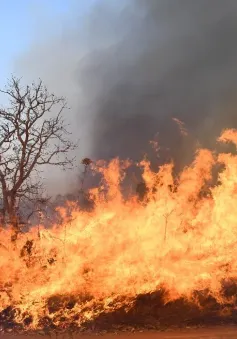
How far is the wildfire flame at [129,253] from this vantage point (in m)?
9.40

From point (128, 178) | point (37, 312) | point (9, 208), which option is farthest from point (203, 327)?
point (128, 178)

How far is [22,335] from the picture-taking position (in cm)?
838

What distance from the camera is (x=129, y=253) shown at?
10711 millimetres

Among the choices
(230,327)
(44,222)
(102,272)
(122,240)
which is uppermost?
(44,222)

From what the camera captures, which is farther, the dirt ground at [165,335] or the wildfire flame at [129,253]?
the wildfire flame at [129,253]

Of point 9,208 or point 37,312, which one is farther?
point 9,208

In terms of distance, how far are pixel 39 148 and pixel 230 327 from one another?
31.0ft

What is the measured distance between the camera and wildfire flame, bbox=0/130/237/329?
9.40 metres

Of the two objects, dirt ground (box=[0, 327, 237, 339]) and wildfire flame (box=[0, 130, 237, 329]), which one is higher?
wildfire flame (box=[0, 130, 237, 329])

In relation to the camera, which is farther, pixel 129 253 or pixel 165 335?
pixel 129 253

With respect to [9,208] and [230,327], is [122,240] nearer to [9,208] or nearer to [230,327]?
[230,327]

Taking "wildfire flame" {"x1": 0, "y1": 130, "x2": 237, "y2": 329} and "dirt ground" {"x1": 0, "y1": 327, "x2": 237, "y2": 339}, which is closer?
"dirt ground" {"x1": 0, "y1": 327, "x2": 237, "y2": 339}

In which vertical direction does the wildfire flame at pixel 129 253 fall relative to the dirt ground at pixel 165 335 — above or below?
above

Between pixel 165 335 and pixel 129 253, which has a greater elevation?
pixel 129 253
